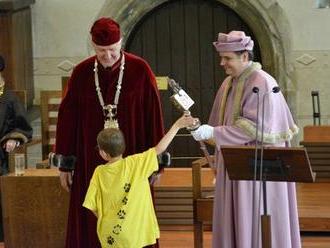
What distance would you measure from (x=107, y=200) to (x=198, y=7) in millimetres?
5341

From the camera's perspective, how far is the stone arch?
9570 millimetres

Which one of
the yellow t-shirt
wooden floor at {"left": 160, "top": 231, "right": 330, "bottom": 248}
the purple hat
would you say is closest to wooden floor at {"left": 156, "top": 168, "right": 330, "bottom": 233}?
wooden floor at {"left": 160, "top": 231, "right": 330, "bottom": 248}

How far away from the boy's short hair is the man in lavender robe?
0.47 m

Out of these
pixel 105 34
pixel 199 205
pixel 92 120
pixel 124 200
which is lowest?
pixel 199 205

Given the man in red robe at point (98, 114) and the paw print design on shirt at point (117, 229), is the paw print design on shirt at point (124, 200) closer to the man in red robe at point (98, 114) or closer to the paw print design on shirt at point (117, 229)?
the paw print design on shirt at point (117, 229)

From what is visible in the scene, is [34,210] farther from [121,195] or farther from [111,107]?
[121,195]

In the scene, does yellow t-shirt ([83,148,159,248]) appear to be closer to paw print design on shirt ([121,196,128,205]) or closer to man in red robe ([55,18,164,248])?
paw print design on shirt ([121,196,128,205])

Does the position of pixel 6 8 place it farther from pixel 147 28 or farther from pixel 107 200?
pixel 107 200

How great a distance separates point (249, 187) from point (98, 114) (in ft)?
3.21

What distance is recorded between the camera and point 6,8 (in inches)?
349

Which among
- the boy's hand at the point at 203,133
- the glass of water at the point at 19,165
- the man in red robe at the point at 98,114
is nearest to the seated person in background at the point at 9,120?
the glass of water at the point at 19,165

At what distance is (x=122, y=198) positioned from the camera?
4953 millimetres

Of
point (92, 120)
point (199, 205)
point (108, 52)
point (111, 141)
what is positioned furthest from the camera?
point (199, 205)

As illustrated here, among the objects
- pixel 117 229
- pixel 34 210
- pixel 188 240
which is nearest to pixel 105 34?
pixel 117 229
